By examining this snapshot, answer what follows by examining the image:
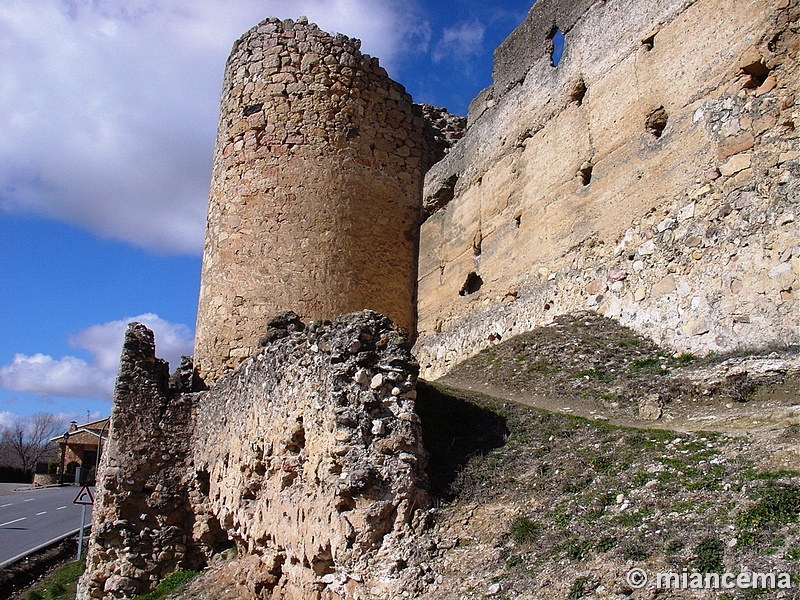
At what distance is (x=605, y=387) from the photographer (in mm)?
7258

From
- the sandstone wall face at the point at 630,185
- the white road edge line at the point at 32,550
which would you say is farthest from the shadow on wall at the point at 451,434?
the white road edge line at the point at 32,550

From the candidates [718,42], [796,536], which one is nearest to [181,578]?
[796,536]

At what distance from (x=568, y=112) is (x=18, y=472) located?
163ft

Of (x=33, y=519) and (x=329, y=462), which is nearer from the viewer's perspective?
(x=329, y=462)

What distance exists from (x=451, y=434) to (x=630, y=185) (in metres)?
4.43

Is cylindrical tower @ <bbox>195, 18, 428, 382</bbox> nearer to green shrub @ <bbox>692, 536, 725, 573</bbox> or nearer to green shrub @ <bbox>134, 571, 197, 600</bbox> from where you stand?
green shrub @ <bbox>134, 571, 197, 600</bbox>

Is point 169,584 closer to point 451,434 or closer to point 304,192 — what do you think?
point 451,434

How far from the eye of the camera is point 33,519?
22.7m

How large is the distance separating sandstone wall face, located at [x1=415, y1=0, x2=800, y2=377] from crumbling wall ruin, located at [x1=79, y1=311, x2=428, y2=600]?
3.47 metres

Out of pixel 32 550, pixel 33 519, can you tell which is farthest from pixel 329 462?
pixel 33 519

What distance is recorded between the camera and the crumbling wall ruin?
5230mm

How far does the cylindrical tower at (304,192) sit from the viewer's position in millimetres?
12203

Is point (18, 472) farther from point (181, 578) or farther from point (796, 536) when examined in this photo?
point (796, 536)

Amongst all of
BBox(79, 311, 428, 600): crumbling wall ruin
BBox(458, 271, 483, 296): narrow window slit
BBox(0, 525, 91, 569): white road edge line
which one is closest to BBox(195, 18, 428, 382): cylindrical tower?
BBox(458, 271, 483, 296): narrow window slit
